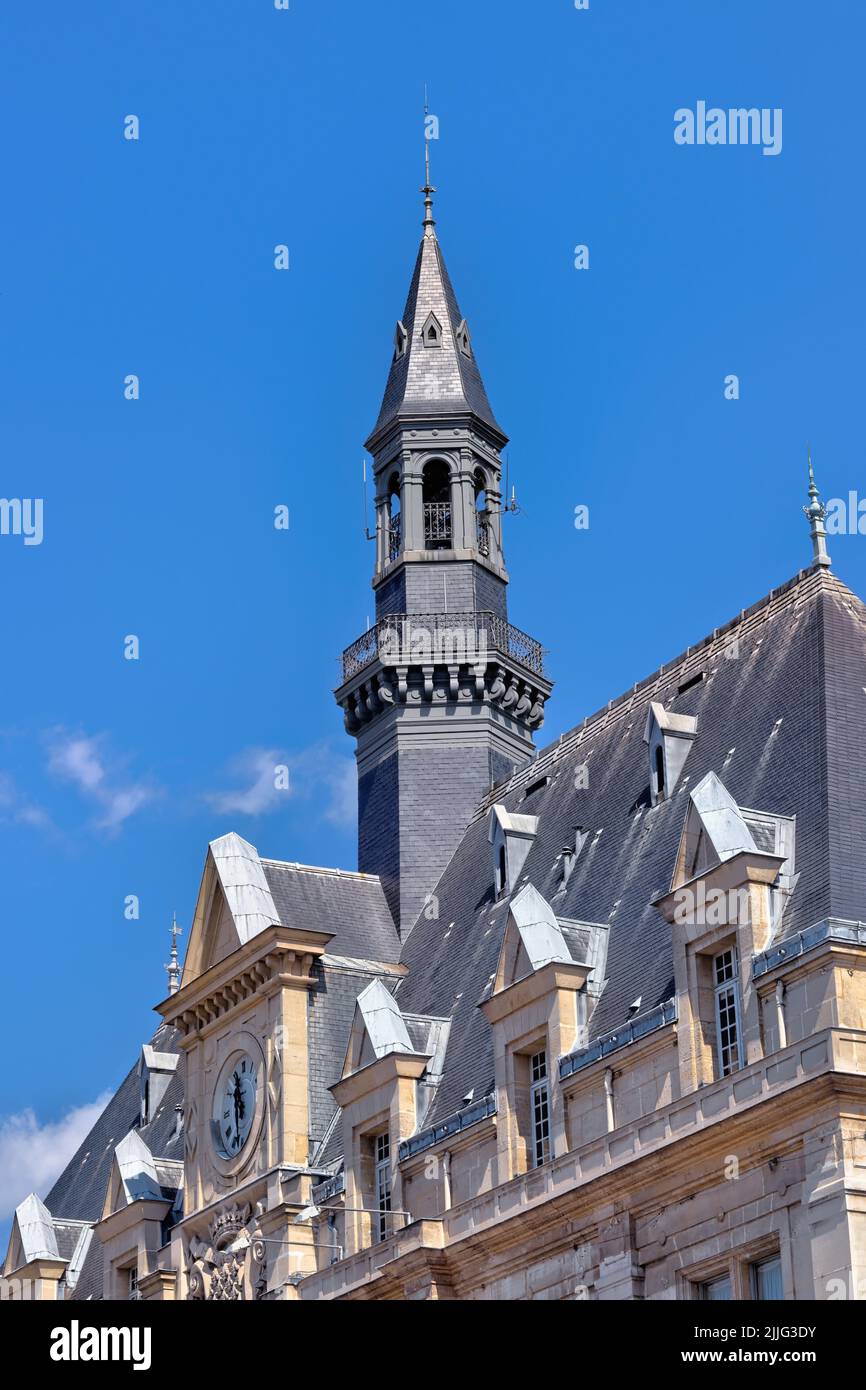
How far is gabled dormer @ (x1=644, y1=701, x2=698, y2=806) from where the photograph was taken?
52500 mm

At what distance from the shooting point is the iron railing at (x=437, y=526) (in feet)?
224

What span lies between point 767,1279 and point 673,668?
1796 centimetres

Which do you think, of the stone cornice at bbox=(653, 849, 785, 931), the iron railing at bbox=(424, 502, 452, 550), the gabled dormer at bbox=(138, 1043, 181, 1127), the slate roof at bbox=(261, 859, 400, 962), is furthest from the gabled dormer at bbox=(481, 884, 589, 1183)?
the gabled dormer at bbox=(138, 1043, 181, 1127)

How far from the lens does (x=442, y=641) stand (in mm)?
66312

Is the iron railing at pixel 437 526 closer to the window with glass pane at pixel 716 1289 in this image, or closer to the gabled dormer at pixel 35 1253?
the gabled dormer at pixel 35 1253

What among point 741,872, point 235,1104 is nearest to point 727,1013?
point 741,872

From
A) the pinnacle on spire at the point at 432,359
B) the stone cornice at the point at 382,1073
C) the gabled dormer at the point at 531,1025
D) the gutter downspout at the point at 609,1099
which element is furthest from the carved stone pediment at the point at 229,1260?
the pinnacle on spire at the point at 432,359

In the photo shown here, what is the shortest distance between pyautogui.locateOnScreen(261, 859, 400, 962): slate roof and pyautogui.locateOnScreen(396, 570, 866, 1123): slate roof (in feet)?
2.74

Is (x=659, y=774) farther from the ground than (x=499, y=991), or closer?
farther from the ground

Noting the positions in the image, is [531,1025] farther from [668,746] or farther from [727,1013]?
[668,746]

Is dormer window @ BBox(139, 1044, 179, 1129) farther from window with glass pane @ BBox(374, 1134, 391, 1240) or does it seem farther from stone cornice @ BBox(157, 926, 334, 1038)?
window with glass pane @ BBox(374, 1134, 391, 1240)
